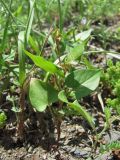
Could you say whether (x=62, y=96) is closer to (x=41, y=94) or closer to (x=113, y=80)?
(x=41, y=94)

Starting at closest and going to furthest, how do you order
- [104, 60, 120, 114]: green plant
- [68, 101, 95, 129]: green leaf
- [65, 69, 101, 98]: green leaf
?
[68, 101, 95, 129]: green leaf, [65, 69, 101, 98]: green leaf, [104, 60, 120, 114]: green plant

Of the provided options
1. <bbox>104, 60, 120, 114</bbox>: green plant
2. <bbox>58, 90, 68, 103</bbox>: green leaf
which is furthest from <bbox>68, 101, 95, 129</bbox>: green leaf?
<bbox>104, 60, 120, 114</bbox>: green plant

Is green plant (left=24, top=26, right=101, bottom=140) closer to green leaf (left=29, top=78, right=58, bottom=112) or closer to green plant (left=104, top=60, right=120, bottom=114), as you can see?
green leaf (left=29, top=78, right=58, bottom=112)

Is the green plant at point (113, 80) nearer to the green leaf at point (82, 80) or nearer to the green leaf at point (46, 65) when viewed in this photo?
the green leaf at point (82, 80)

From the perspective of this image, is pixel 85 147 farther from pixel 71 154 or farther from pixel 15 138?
pixel 15 138

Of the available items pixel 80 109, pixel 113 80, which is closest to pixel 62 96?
pixel 80 109
